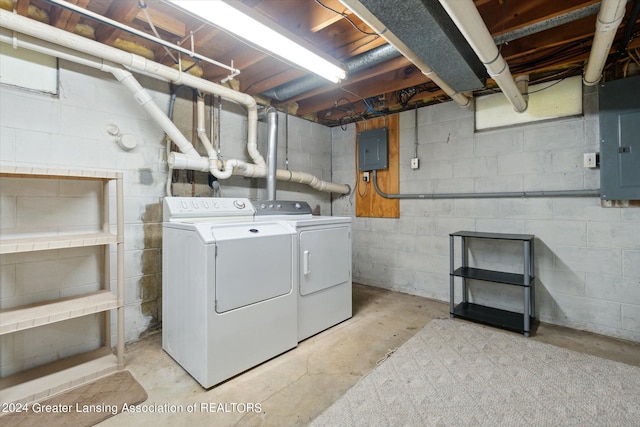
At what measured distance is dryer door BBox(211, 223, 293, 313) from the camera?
189 cm

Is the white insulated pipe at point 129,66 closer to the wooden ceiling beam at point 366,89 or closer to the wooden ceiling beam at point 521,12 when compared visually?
the wooden ceiling beam at point 366,89

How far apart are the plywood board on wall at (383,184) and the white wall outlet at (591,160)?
5.85 ft

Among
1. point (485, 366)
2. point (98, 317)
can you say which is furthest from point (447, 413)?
point (98, 317)

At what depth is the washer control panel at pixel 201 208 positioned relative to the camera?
2.19m

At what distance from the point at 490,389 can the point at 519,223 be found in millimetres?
1747

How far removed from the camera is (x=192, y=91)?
110 inches

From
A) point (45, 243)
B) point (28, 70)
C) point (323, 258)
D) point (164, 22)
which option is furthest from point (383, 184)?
point (28, 70)

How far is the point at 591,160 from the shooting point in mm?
2531

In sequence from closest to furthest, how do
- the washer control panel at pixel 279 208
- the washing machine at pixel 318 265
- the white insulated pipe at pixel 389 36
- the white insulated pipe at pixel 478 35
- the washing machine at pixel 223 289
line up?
the white insulated pipe at pixel 478 35
the white insulated pipe at pixel 389 36
the washing machine at pixel 223 289
the washing machine at pixel 318 265
the washer control panel at pixel 279 208

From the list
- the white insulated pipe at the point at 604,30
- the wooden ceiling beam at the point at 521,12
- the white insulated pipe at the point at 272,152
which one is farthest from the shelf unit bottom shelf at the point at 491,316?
the wooden ceiling beam at the point at 521,12

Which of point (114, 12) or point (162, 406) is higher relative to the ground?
point (114, 12)

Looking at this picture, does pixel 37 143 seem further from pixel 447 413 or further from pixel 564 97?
pixel 564 97

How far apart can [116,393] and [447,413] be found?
6.48 feet

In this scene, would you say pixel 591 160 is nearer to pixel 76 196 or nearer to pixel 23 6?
pixel 76 196
